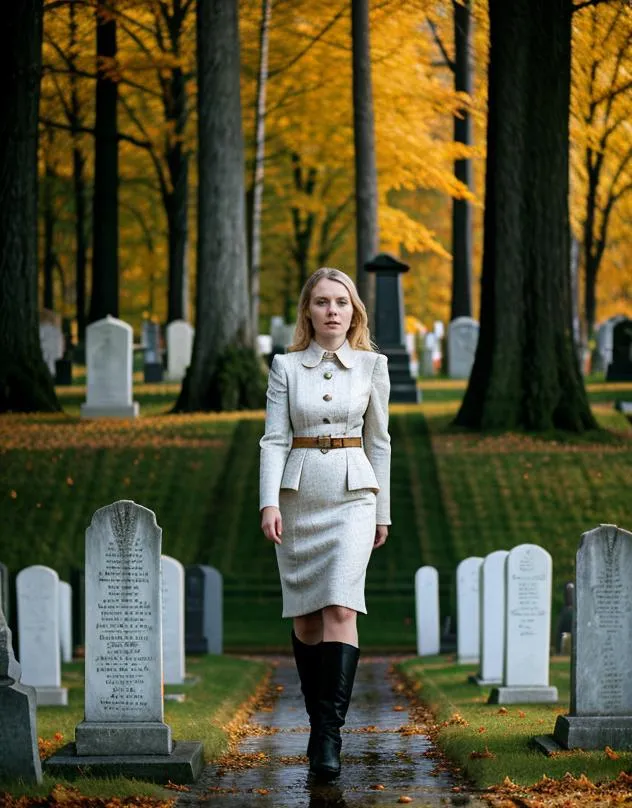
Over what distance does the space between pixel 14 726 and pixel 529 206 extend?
47.5 feet

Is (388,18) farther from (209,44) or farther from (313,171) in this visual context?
(313,171)

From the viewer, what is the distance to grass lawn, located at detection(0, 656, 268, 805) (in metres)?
6.29

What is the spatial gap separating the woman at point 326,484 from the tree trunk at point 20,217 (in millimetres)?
14357

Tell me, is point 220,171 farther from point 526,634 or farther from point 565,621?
point 526,634

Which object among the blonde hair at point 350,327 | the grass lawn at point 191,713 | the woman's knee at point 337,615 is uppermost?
the blonde hair at point 350,327

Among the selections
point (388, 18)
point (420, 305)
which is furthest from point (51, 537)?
point (420, 305)

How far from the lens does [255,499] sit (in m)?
17.8

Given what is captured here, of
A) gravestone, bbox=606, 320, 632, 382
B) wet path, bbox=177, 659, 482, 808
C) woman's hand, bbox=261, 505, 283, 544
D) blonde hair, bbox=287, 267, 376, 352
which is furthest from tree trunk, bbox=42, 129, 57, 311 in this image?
woman's hand, bbox=261, 505, 283, 544

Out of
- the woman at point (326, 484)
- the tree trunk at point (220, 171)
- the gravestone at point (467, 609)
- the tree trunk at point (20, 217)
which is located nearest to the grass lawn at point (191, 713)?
the woman at point (326, 484)

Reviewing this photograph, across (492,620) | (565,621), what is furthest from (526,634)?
(565,621)

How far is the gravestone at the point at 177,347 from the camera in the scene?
28.5 meters

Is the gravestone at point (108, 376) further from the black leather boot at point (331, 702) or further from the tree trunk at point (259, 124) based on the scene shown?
the black leather boot at point (331, 702)

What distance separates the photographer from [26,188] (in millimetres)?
21531

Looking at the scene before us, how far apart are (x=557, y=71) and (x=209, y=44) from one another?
17.8 ft
